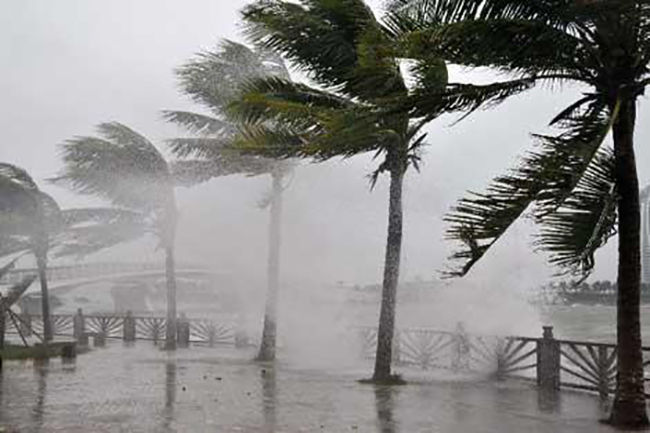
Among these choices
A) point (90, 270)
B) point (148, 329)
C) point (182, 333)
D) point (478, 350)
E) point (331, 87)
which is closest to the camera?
point (331, 87)

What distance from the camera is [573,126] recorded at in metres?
11.1

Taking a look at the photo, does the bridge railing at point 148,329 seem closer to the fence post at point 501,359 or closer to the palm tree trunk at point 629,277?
the fence post at point 501,359

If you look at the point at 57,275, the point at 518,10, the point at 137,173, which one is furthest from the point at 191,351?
the point at 57,275

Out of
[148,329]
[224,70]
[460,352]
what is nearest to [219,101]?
[224,70]

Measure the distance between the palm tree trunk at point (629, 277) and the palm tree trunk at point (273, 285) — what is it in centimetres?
1216

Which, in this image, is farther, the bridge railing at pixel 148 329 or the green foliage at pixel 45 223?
the bridge railing at pixel 148 329

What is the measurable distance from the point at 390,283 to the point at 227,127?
7.77 metres

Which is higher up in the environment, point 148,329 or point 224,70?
point 224,70

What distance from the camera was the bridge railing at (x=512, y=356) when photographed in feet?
47.3

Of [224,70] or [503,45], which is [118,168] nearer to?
[224,70]

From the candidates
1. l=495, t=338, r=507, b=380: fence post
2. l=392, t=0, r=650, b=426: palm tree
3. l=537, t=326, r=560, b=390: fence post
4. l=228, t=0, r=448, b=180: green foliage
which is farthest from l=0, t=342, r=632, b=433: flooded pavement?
l=228, t=0, r=448, b=180: green foliage

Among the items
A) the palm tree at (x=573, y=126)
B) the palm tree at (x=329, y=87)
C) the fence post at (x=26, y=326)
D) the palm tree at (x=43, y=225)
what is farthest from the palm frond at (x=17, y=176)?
the palm tree at (x=573, y=126)

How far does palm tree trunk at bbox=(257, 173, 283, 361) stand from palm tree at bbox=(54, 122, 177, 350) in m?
5.59

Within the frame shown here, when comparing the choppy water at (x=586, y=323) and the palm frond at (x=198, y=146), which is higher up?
the palm frond at (x=198, y=146)
